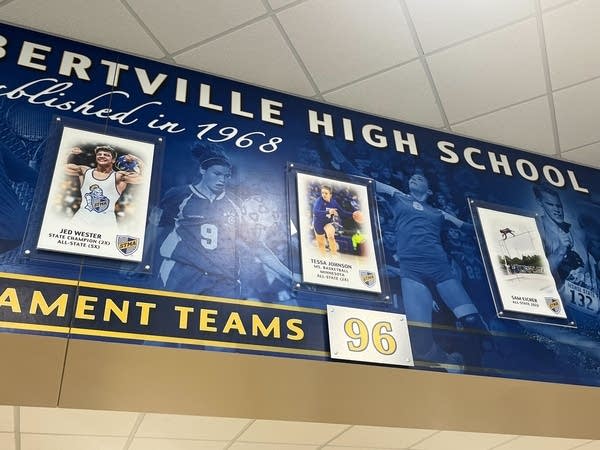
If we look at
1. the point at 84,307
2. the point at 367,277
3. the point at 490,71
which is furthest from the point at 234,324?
the point at 490,71

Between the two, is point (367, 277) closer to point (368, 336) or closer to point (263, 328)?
point (368, 336)

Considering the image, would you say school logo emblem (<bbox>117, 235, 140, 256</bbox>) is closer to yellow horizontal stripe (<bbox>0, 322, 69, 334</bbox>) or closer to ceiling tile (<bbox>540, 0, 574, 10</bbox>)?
yellow horizontal stripe (<bbox>0, 322, 69, 334</bbox>)

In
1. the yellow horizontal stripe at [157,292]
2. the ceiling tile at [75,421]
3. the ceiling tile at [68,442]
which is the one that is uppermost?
the yellow horizontal stripe at [157,292]

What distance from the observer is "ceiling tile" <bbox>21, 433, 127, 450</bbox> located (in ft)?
10.4

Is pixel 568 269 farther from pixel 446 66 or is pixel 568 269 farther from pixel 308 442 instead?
pixel 308 442

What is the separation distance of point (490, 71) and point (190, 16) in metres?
1.80

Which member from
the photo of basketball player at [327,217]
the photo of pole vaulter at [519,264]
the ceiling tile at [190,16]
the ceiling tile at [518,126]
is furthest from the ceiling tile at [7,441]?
the ceiling tile at [518,126]

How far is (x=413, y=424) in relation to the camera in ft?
9.84

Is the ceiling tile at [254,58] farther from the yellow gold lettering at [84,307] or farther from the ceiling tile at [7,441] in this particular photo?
the ceiling tile at [7,441]

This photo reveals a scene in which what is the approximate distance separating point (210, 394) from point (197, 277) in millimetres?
517

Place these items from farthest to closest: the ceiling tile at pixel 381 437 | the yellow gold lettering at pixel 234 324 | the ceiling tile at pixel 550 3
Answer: the ceiling tile at pixel 381 437, the ceiling tile at pixel 550 3, the yellow gold lettering at pixel 234 324

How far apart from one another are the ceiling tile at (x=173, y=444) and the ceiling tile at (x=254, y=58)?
86.3 inches

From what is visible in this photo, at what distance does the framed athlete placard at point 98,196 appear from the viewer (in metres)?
2.43

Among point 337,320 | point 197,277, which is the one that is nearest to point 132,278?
point 197,277
